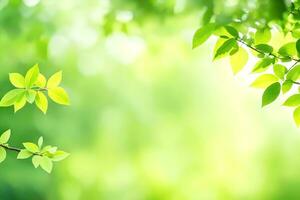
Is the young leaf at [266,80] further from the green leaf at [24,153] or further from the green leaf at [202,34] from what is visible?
the green leaf at [24,153]

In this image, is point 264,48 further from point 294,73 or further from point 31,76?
point 31,76

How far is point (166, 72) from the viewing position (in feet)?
14.5

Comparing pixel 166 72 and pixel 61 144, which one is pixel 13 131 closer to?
pixel 61 144

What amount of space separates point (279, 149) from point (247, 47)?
3.80 metres

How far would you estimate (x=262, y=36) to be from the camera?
69cm

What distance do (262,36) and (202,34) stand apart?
0.26 feet

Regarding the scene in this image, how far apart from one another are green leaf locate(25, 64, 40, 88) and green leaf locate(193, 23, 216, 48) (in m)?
0.20

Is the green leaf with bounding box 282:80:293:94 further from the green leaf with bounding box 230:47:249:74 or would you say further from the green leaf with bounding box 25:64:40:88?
the green leaf with bounding box 25:64:40:88

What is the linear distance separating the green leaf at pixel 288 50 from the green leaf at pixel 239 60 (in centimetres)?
5

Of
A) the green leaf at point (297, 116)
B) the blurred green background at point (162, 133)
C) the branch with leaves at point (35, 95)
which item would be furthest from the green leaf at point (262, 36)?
the blurred green background at point (162, 133)

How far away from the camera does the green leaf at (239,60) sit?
693 millimetres

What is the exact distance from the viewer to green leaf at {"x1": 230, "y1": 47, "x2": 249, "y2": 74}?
2.27 ft

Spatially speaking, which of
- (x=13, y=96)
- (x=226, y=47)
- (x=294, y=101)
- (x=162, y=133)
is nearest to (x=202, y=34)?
(x=226, y=47)

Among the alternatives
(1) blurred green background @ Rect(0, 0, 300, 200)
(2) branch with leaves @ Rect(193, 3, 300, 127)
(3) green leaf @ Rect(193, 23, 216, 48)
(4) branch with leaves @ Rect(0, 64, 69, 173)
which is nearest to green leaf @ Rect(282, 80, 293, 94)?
(2) branch with leaves @ Rect(193, 3, 300, 127)
